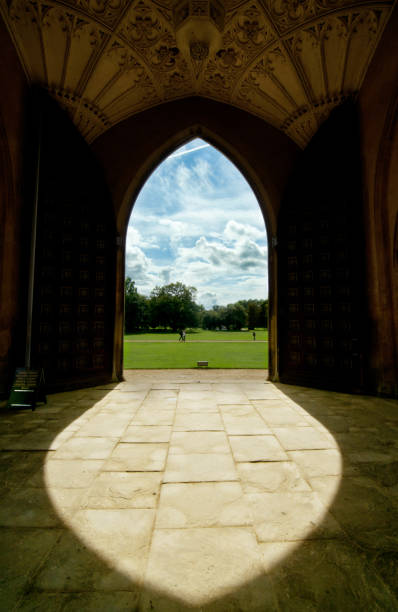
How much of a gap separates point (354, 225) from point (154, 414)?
5.79 metres

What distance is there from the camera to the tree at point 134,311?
5838 centimetres

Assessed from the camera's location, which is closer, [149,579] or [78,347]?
[149,579]

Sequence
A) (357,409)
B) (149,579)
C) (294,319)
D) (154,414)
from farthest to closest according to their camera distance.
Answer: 1. (294,319)
2. (357,409)
3. (154,414)
4. (149,579)

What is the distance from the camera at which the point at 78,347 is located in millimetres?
6523

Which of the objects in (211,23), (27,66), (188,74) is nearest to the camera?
(211,23)

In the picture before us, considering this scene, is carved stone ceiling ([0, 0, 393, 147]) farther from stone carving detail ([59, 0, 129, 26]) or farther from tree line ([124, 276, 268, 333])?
tree line ([124, 276, 268, 333])

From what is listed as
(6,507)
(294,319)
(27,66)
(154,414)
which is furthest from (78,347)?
(27,66)

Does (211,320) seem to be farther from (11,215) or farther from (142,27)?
(142,27)

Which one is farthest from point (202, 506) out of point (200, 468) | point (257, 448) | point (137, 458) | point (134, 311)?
point (134, 311)

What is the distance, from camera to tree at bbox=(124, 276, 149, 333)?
5838 cm

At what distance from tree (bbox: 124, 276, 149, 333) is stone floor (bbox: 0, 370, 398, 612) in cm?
5491

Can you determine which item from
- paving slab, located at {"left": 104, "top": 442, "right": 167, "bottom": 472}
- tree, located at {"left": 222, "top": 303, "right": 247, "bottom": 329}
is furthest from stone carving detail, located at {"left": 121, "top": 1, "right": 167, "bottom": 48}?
tree, located at {"left": 222, "top": 303, "right": 247, "bottom": 329}

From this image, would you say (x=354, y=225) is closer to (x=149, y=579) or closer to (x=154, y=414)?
(x=154, y=414)

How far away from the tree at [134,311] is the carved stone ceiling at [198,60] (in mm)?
52180
